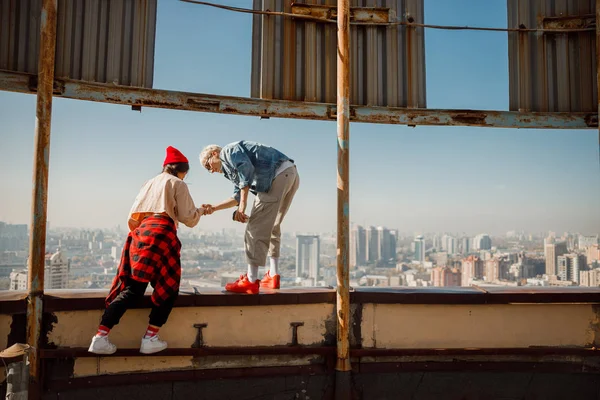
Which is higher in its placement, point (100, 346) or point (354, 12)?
point (354, 12)

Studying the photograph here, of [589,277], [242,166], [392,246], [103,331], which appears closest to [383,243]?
[392,246]

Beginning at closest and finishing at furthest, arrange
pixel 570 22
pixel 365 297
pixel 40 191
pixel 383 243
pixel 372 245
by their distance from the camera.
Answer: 1. pixel 40 191
2. pixel 365 297
3. pixel 570 22
4. pixel 372 245
5. pixel 383 243

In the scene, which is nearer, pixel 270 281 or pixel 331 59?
pixel 270 281

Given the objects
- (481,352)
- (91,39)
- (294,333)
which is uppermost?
(91,39)

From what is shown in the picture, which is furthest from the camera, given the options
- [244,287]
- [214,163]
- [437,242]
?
[437,242]

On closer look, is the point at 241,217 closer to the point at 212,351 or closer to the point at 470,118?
the point at 212,351

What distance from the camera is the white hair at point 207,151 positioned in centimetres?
381

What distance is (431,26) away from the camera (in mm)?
4254

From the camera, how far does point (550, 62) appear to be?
4395mm

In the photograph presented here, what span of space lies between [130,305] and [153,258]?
38 cm

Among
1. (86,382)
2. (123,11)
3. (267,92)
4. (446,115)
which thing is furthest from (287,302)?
(123,11)

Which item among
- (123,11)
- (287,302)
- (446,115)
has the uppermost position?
(123,11)

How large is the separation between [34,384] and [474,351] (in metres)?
3.43

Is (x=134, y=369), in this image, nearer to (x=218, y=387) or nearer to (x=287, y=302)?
(x=218, y=387)
